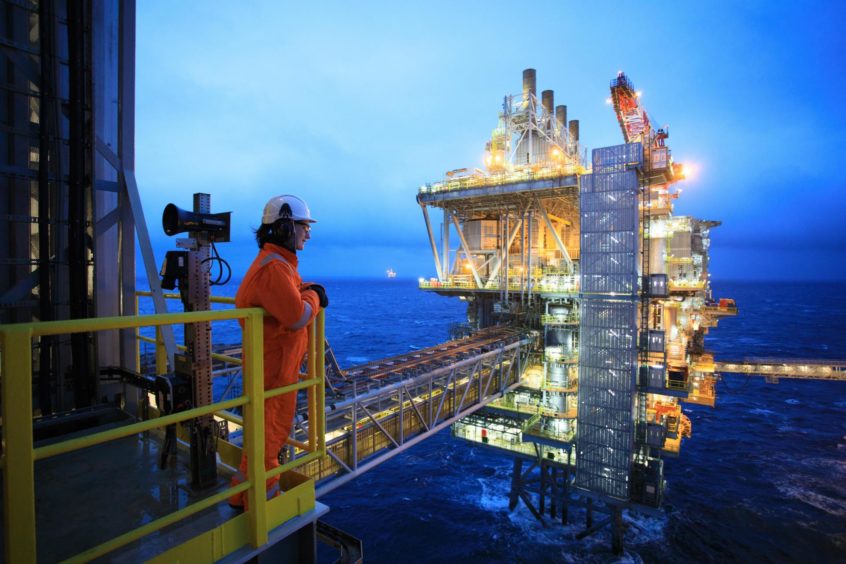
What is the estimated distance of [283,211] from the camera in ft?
15.0

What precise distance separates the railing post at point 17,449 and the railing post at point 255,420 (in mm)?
1435

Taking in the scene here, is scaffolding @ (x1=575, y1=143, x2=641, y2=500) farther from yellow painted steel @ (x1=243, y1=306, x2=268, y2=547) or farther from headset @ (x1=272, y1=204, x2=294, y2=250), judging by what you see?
yellow painted steel @ (x1=243, y1=306, x2=268, y2=547)

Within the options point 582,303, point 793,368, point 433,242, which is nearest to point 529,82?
point 433,242

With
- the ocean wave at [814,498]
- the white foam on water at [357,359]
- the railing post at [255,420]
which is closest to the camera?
the railing post at [255,420]

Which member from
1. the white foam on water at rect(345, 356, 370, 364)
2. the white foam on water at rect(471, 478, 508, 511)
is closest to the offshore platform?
the white foam on water at rect(471, 478, 508, 511)

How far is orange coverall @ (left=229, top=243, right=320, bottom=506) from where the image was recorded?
12.9ft

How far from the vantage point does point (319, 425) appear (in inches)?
181

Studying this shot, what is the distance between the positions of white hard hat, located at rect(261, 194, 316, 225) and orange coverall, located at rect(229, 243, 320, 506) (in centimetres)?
37

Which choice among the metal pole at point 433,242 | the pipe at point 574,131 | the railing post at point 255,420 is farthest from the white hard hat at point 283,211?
the pipe at point 574,131

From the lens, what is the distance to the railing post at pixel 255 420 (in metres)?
3.59

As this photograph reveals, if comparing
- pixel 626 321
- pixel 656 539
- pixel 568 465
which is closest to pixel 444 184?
pixel 626 321

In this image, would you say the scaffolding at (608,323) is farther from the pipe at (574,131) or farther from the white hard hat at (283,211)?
the pipe at (574,131)

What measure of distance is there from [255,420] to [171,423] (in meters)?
0.79

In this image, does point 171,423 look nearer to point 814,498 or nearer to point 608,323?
point 608,323
